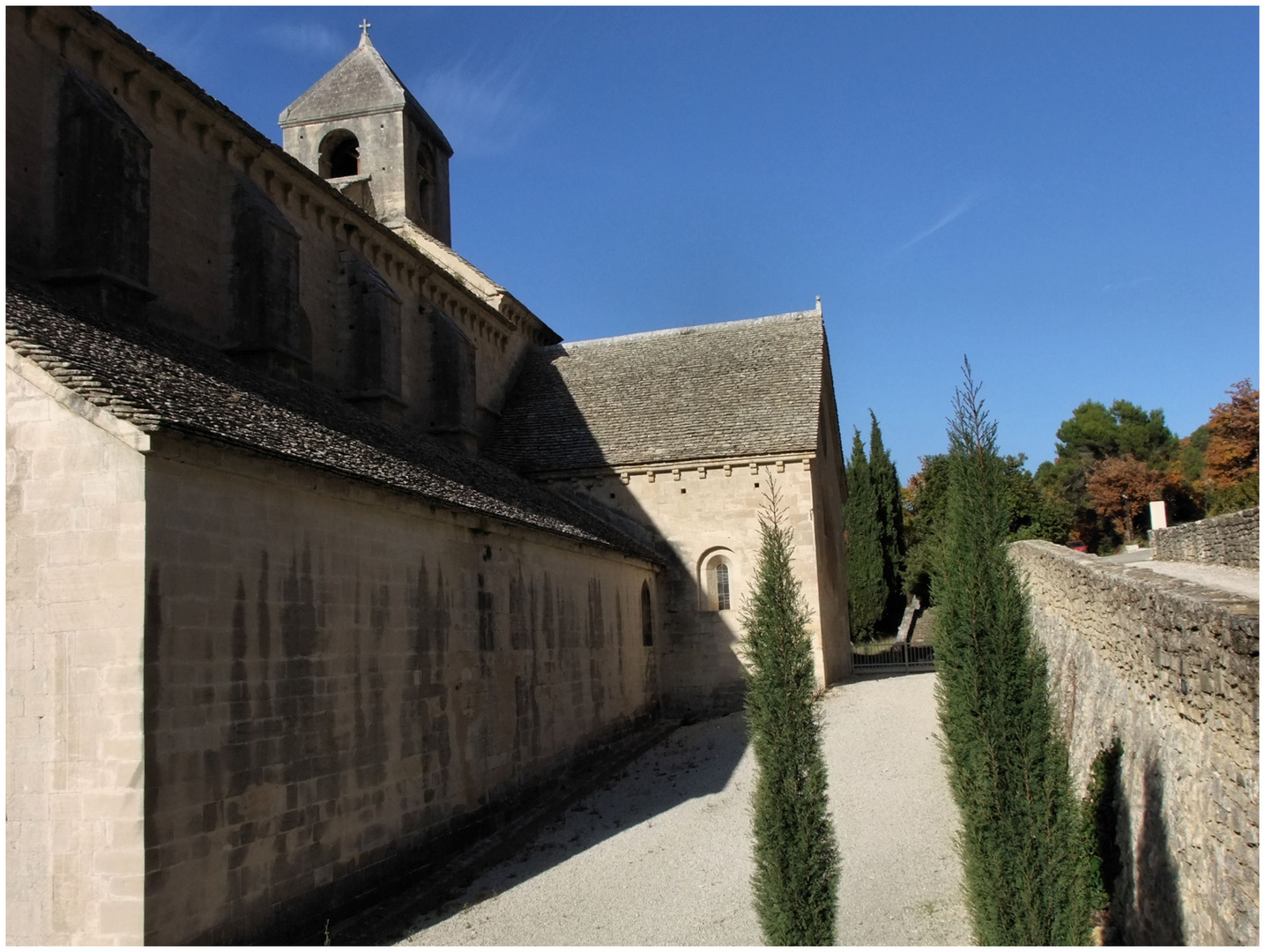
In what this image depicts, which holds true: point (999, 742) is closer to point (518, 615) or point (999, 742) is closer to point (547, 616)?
point (518, 615)

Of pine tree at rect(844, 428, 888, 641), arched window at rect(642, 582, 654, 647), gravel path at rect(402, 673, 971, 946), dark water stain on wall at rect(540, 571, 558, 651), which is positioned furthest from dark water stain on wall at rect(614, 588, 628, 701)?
pine tree at rect(844, 428, 888, 641)

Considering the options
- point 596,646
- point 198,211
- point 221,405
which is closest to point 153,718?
point 221,405

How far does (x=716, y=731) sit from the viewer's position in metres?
20.4

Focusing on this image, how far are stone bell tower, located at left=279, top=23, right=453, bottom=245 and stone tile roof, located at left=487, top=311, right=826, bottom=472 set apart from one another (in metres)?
5.89

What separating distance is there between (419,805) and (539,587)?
193 inches

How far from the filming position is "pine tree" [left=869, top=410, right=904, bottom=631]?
39062mm

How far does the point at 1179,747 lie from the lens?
779 centimetres

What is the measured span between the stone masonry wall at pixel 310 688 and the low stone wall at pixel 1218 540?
39.3ft

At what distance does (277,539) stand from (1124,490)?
60389 mm

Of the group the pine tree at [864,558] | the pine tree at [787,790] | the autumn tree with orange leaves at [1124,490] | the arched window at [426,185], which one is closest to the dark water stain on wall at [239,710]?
the pine tree at [787,790]

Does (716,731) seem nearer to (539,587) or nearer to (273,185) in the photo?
(539,587)

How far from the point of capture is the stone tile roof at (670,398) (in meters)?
23.6

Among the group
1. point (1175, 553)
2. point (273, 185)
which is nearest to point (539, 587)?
point (273, 185)

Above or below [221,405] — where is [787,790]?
below
